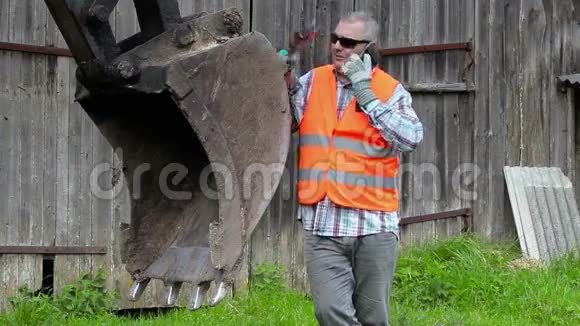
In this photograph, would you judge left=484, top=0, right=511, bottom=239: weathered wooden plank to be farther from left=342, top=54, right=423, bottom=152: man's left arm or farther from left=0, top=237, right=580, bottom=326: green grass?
left=342, top=54, right=423, bottom=152: man's left arm

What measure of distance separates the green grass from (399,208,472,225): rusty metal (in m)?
0.24

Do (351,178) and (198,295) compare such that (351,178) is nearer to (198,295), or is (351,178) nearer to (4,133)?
(198,295)

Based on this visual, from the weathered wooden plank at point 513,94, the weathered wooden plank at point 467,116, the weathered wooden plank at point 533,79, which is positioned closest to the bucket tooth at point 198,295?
the weathered wooden plank at point 467,116

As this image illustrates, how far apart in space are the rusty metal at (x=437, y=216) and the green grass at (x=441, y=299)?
235mm

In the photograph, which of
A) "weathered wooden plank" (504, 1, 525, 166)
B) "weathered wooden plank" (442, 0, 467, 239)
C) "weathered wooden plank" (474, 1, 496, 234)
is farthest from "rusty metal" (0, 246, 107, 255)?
"weathered wooden plank" (504, 1, 525, 166)

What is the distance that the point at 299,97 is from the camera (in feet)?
14.6

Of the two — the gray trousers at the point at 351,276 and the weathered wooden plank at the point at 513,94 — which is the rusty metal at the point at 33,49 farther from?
the weathered wooden plank at the point at 513,94

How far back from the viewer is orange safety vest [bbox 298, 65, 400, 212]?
431cm

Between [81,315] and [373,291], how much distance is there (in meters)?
2.67

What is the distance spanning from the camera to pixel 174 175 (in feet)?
12.9

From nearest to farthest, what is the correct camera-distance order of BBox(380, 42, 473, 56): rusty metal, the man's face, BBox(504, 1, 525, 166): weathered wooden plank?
the man's face
BBox(380, 42, 473, 56): rusty metal
BBox(504, 1, 525, 166): weathered wooden plank

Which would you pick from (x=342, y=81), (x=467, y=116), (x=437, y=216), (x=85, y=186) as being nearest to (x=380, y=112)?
(x=342, y=81)

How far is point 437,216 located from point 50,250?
3301 millimetres

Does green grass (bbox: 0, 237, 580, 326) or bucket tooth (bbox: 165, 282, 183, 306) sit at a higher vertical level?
bucket tooth (bbox: 165, 282, 183, 306)
